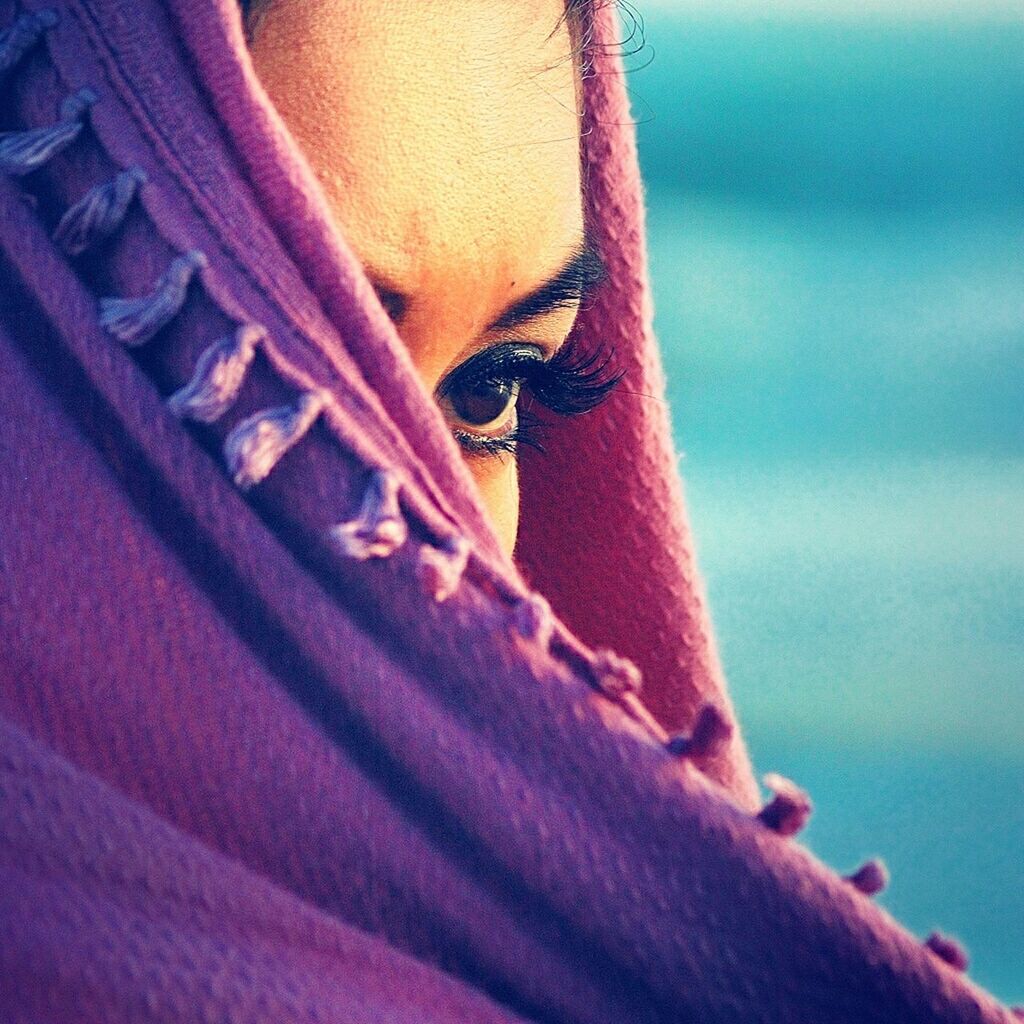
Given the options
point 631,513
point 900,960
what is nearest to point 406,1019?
point 900,960

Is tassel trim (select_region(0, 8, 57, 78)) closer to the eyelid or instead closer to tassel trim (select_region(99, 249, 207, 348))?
tassel trim (select_region(99, 249, 207, 348))

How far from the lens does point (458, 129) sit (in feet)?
1.77

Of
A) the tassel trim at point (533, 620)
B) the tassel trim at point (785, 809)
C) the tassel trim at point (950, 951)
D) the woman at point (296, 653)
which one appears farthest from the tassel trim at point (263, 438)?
the tassel trim at point (950, 951)

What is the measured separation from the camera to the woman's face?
0.51m

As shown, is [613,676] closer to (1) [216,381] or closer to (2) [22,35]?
(1) [216,381]

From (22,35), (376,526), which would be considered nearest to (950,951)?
(376,526)

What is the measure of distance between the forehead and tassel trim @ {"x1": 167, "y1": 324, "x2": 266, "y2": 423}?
108 mm

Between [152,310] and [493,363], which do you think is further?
[493,363]

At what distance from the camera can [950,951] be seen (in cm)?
46

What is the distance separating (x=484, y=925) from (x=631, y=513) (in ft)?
1.50

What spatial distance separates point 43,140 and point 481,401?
0.30 meters

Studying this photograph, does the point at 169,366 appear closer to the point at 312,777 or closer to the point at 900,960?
the point at 312,777

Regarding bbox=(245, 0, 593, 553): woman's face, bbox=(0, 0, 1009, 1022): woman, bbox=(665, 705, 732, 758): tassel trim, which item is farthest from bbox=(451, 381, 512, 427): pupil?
bbox=(665, 705, 732, 758): tassel trim

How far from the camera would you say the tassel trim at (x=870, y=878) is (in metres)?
0.45
